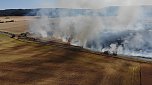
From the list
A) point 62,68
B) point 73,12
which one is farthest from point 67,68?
point 73,12

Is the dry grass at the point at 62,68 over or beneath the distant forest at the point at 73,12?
beneath

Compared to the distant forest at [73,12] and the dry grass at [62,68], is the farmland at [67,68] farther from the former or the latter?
the distant forest at [73,12]

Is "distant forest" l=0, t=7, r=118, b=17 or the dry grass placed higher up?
"distant forest" l=0, t=7, r=118, b=17

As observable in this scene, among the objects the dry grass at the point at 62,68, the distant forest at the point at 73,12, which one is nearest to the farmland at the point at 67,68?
the dry grass at the point at 62,68

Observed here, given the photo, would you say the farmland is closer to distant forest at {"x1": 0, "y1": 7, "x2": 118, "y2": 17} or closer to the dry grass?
the dry grass

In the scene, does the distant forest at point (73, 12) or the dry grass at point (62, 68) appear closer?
the dry grass at point (62, 68)

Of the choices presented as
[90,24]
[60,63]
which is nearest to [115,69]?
[60,63]

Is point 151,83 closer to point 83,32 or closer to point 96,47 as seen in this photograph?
point 96,47

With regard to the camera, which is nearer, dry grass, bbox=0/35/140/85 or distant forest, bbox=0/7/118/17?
dry grass, bbox=0/35/140/85

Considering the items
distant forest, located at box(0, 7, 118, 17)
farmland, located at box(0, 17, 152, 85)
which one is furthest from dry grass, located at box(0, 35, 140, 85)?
distant forest, located at box(0, 7, 118, 17)

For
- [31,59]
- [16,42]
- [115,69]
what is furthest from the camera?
[16,42]

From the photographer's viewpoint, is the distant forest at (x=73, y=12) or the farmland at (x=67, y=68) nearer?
the farmland at (x=67, y=68)
